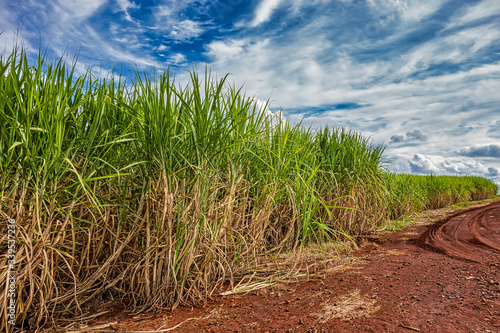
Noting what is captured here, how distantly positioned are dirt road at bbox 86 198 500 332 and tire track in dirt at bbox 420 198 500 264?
0.68 ft

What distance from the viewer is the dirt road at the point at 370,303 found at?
2.00 metres

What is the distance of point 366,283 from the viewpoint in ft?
8.79

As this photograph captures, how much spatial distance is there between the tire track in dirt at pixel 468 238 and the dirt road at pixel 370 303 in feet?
0.68

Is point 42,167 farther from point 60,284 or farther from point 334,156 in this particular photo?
point 334,156

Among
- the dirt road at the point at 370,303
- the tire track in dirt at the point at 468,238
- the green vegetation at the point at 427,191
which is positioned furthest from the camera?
the green vegetation at the point at 427,191

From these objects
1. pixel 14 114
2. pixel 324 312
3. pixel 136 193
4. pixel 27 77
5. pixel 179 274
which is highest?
pixel 27 77

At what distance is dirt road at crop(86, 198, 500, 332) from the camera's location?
2004 millimetres

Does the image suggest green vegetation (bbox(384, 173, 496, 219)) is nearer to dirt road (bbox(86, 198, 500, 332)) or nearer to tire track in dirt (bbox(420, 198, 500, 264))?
tire track in dirt (bbox(420, 198, 500, 264))

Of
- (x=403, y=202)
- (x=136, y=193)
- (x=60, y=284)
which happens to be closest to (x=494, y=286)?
(x=136, y=193)

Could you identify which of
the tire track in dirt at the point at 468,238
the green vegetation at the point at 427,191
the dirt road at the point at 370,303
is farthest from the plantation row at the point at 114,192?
the green vegetation at the point at 427,191

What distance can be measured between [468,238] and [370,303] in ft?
11.5

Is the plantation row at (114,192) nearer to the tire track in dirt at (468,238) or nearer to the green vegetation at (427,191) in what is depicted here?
the tire track in dirt at (468,238)

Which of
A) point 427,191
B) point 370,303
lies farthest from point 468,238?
point 427,191

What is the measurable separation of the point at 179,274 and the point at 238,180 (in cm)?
89
